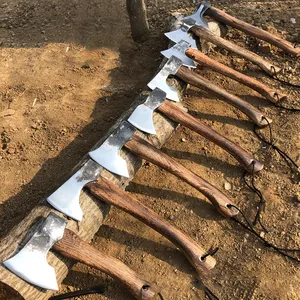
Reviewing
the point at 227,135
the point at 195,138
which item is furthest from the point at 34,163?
the point at 227,135

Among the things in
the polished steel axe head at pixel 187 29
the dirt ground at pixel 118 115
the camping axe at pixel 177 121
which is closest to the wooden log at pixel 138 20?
the dirt ground at pixel 118 115

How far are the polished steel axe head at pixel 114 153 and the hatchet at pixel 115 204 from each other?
114 millimetres

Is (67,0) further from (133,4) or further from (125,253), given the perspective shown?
(125,253)

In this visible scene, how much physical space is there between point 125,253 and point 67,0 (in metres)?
4.19

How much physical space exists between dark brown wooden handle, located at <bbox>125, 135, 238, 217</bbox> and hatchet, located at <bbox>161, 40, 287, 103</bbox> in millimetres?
1314

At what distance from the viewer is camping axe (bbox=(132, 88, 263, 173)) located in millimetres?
3873

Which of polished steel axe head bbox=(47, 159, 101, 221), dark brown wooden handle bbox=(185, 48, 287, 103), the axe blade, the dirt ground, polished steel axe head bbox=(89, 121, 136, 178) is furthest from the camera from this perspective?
the axe blade

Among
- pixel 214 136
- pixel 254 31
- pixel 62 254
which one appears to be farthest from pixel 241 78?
pixel 62 254

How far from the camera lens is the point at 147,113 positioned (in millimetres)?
3938

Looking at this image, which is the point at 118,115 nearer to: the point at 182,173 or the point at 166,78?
the point at 166,78

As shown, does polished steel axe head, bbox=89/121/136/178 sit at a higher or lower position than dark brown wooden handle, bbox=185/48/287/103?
lower

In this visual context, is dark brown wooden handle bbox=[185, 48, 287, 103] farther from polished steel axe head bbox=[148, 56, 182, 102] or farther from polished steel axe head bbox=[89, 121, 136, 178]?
polished steel axe head bbox=[89, 121, 136, 178]

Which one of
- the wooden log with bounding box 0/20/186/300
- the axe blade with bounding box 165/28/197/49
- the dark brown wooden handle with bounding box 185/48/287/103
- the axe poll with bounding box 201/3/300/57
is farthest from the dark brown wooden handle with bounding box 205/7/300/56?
the wooden log with bounding box 0/20/186/300

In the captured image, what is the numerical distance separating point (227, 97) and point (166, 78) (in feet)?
2.29
